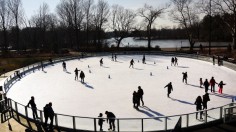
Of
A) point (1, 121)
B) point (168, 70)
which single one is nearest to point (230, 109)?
point (1, 121)

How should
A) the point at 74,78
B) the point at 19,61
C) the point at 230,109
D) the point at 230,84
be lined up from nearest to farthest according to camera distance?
1. the point at 230,109
2. the point at 230,84
3. the point at 74,78
4. the point at 19,61

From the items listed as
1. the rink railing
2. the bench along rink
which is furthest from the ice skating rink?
the rink railing

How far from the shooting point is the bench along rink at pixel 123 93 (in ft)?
40.2

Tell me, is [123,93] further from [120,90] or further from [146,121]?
[146,121]

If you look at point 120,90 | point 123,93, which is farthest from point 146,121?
point 120,90

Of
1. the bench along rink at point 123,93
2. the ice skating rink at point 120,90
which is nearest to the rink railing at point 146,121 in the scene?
the bench along rink at point 123,93

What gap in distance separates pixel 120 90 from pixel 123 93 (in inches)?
38.7

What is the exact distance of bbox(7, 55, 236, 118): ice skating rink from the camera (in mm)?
15480

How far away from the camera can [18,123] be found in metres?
13.5

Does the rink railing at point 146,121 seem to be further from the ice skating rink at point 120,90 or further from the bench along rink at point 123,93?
the ice skating rink at point 120,90

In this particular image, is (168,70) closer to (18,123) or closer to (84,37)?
(18,123)

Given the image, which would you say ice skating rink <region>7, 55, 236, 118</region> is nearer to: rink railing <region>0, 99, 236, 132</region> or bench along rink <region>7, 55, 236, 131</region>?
bench along rink <region>7, 55, 236, 131</region>

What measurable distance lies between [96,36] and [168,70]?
43.7m

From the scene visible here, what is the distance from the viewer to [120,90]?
797 inches
